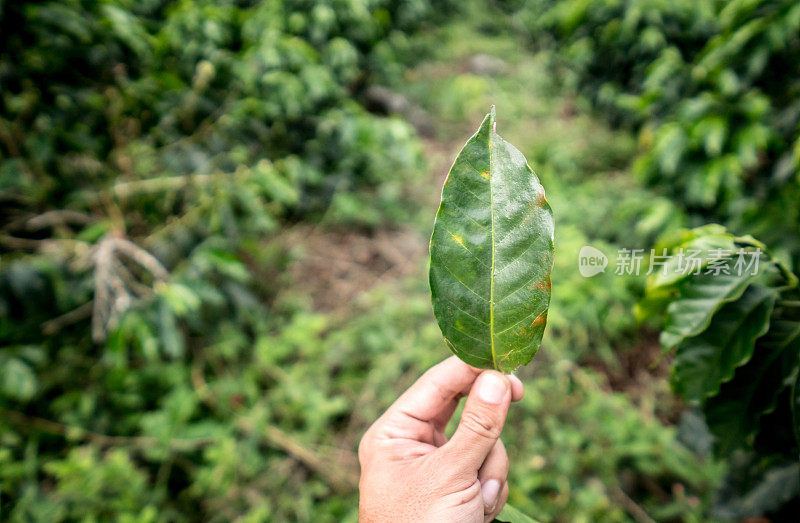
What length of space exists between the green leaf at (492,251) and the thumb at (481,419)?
133 millimetres

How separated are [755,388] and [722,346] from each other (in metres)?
0.12

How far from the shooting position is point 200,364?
5.90 feet

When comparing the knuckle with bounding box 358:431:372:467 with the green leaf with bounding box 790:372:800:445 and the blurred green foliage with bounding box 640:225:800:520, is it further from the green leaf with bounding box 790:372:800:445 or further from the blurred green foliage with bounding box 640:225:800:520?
the green leaf with bounding box 790:372:800:445

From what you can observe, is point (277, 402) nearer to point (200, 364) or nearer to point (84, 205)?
point (200, 364)

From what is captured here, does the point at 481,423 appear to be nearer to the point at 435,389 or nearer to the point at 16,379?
the point at 435,389

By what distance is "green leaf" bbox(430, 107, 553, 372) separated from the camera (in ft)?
1.78

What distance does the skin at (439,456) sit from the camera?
0.71 metres

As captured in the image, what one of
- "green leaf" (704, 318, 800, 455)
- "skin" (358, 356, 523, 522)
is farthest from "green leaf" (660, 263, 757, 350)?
"skin" (358, 356, 523, 522)

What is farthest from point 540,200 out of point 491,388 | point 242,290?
point 242,290

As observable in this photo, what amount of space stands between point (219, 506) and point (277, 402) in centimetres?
40

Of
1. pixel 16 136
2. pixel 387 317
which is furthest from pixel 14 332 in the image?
pixel 387 317

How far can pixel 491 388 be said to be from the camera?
72cm

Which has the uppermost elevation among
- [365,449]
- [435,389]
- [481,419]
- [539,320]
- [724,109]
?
[724,109]

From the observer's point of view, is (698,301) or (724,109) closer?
(698,301)
